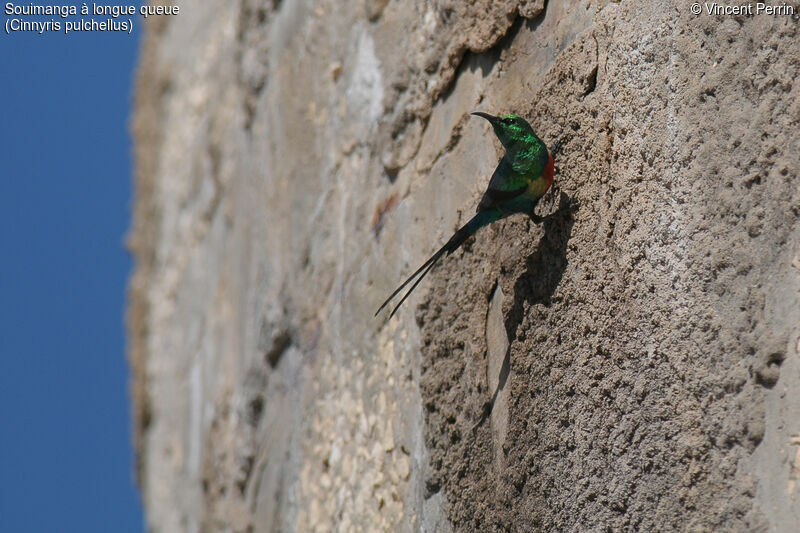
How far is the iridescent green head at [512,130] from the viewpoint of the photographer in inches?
88.3

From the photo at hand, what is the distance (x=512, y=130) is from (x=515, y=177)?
12 cm

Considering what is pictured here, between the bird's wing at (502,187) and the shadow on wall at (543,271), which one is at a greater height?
the bird's wing at (502,187)

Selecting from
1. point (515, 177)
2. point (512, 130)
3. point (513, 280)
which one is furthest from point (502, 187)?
point (513, 280)

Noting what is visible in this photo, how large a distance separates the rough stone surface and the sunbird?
0.07m

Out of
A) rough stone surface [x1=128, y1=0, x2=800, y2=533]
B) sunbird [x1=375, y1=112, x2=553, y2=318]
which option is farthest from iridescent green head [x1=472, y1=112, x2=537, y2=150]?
rough stone surface [x1=128, y1=0, x2=800, y2=533]

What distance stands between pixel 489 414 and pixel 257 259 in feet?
7.61

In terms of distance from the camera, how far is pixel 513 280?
7.67ft

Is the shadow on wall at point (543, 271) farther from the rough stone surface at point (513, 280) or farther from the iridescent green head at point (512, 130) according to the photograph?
the iridescent green head at point (512, 130)

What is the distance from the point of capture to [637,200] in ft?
6.45

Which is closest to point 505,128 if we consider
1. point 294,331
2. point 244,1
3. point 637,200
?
point 637,200

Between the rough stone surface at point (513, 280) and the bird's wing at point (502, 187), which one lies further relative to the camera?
the bird's wing at point (502, 187)

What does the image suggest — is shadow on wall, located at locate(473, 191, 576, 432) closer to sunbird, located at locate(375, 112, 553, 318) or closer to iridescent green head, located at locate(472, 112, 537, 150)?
sunbird, located at locate(375, 112, 553, 318)

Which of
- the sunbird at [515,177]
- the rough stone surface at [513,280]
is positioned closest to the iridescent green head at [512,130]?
the sunbird at [515,177]

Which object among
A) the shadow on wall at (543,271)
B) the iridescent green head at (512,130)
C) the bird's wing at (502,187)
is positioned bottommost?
the shadow on wall at (543,271)
